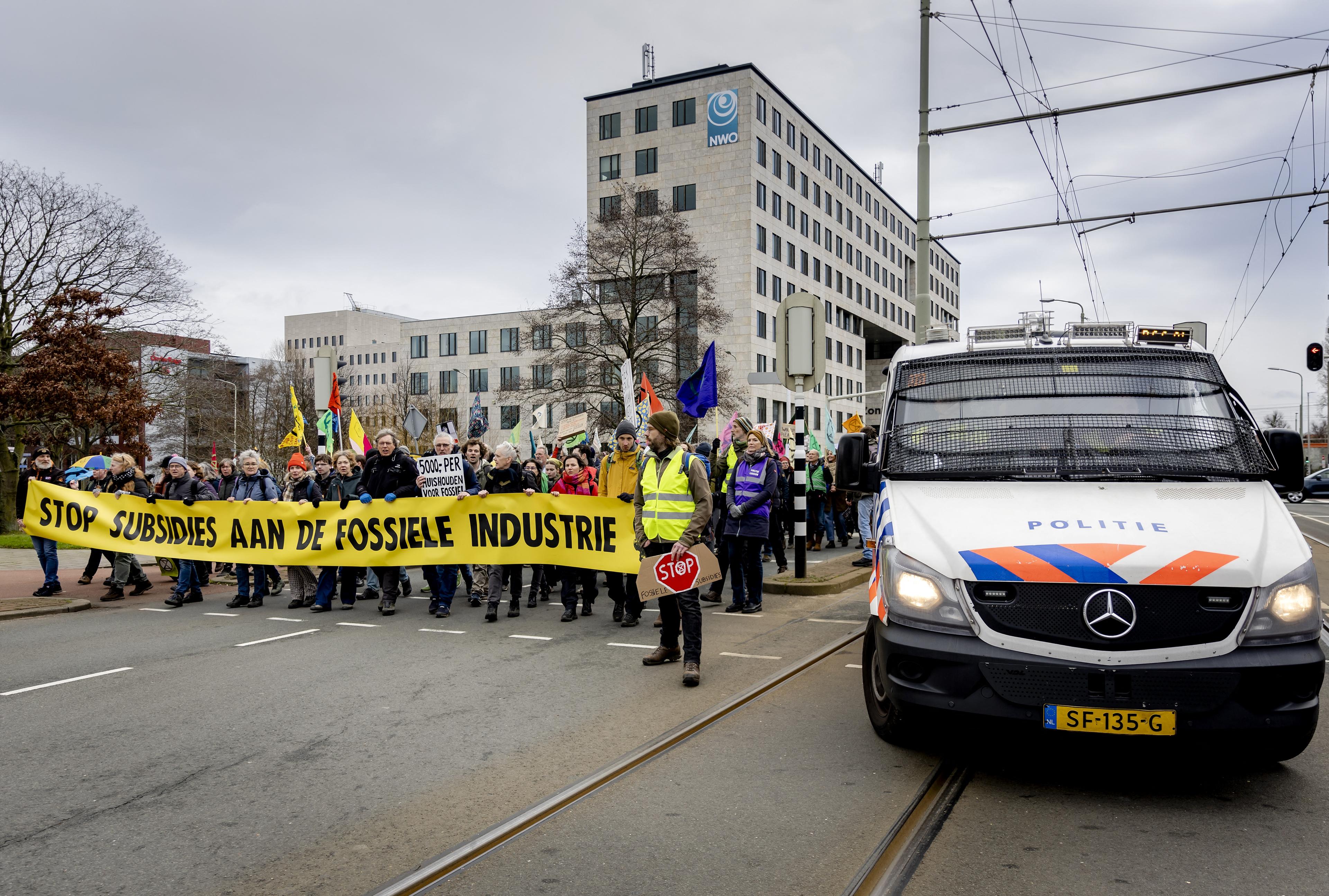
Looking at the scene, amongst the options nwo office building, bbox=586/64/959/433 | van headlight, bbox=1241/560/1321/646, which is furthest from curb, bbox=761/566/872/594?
nwo office building, bbox=586/64/959/433

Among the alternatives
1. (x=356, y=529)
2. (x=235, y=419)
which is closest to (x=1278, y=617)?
(x=356, y=529)

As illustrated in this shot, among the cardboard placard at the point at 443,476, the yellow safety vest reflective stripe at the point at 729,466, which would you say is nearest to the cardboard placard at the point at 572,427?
the yellow safety vest reflective stripe at the point at 729,466

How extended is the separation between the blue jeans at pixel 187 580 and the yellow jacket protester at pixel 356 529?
10 centimetres

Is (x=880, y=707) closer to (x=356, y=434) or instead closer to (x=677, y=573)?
(x=677, y=573)

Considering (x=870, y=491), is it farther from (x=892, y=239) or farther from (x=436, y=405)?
(x=892, y=239)

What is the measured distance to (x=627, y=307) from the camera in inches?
1646

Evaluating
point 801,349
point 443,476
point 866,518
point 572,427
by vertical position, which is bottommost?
point 866,518

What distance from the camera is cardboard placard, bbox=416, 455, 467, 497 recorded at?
1099cm

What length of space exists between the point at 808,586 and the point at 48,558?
9737 mm

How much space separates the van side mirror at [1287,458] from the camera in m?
5.08

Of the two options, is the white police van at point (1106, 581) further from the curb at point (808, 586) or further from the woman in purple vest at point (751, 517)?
the curb at point (808, 586)

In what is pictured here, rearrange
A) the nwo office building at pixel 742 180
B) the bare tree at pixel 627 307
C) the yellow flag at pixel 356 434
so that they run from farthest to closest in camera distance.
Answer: the nwo office building at pixel 742 180 < the bare tree at pixel 627 307 < the yellow flag at pixel 356 434

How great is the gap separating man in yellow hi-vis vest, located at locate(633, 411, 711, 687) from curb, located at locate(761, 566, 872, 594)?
358 cm

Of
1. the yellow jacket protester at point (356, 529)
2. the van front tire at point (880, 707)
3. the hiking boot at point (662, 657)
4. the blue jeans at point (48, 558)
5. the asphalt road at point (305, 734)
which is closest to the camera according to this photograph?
the asphalt road at point (305, 734)
